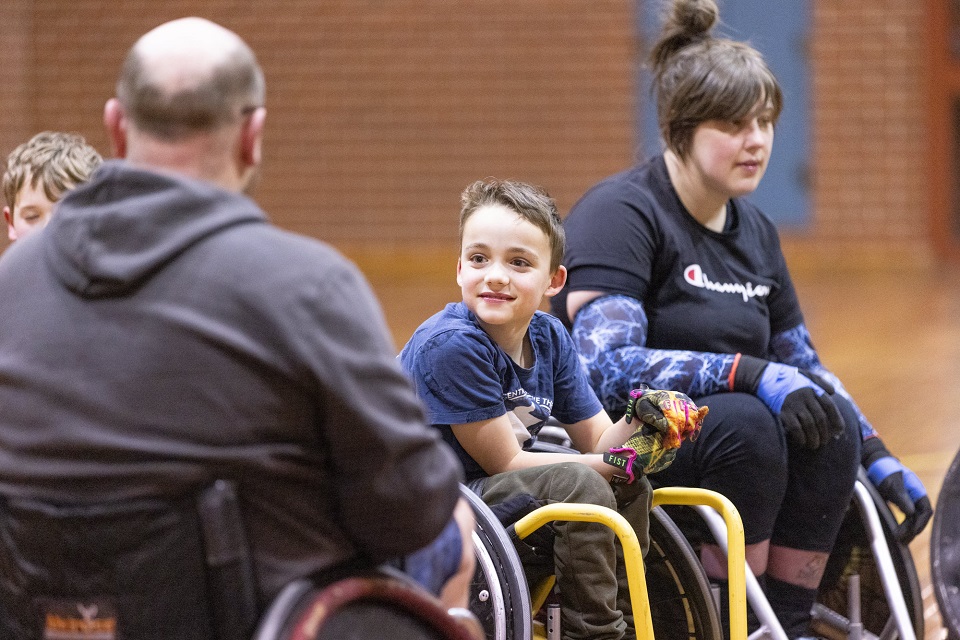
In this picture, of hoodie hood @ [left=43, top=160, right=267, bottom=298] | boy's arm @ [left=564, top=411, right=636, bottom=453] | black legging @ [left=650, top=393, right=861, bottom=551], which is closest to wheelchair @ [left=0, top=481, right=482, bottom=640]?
hoodie hood @ [left=43, top=160, right=267, bottom=298]

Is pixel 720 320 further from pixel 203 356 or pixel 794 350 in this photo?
pixel 203 356

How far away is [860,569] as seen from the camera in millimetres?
2369

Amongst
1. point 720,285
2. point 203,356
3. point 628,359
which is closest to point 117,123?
point 203,356

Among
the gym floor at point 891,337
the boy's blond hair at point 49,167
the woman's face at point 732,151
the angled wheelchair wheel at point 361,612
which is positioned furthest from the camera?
the gym floor at point 891,337

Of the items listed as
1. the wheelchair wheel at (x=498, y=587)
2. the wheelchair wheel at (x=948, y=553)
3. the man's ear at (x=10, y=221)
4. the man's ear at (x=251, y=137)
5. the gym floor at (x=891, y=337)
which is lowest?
the gym floor at (x=891, y=337)

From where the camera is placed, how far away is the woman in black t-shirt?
7.24 feet

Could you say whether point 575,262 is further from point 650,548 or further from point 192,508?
point 192,508

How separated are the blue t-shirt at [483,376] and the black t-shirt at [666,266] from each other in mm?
291

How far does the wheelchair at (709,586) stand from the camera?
1.69m

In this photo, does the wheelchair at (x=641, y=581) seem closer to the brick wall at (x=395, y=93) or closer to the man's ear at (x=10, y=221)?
the man's ear at (x=10, y=221)

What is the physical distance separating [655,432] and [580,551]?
0.21m

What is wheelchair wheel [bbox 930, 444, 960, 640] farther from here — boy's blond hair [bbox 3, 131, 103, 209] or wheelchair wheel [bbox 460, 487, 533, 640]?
boy's blond hair [bbox 3, 131, 103, 209]

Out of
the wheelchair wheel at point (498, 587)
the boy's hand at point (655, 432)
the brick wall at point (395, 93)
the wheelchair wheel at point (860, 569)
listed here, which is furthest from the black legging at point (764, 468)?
the brick wall at point (395, 93)

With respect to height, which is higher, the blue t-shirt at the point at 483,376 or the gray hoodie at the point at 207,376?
the gray hoodie at the point at 207,376
